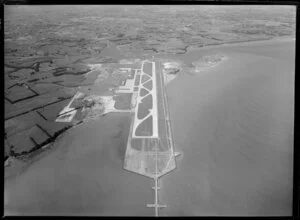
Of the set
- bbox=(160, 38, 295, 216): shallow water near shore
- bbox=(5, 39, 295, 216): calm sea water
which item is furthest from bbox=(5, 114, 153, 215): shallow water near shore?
bbox=(160, 38, 295, 216): shallow water near shore

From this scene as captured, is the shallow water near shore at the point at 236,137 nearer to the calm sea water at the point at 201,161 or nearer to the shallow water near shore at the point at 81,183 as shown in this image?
the calm sea water at the point at 201,161

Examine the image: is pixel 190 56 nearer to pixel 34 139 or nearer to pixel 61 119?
pixel 61 119

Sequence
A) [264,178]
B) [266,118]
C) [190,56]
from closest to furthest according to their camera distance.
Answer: [264,178] → [266,118] → [190,56]

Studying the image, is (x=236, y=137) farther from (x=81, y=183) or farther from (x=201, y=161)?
(x=81, y=183)

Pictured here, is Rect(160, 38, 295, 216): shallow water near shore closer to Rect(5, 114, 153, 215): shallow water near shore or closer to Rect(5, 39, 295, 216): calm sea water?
Rect(5, 39, 295, 216): calm sea water

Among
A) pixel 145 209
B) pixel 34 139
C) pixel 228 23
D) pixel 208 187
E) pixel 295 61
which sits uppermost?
pixel 228 23

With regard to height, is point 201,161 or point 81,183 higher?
point 201,161

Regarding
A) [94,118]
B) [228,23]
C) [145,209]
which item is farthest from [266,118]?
[94,118]

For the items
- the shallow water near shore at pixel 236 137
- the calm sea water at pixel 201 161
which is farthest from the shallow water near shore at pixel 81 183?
the shallow water near shore at pixel 236 137

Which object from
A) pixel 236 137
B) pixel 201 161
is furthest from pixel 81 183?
pixel 236 137
